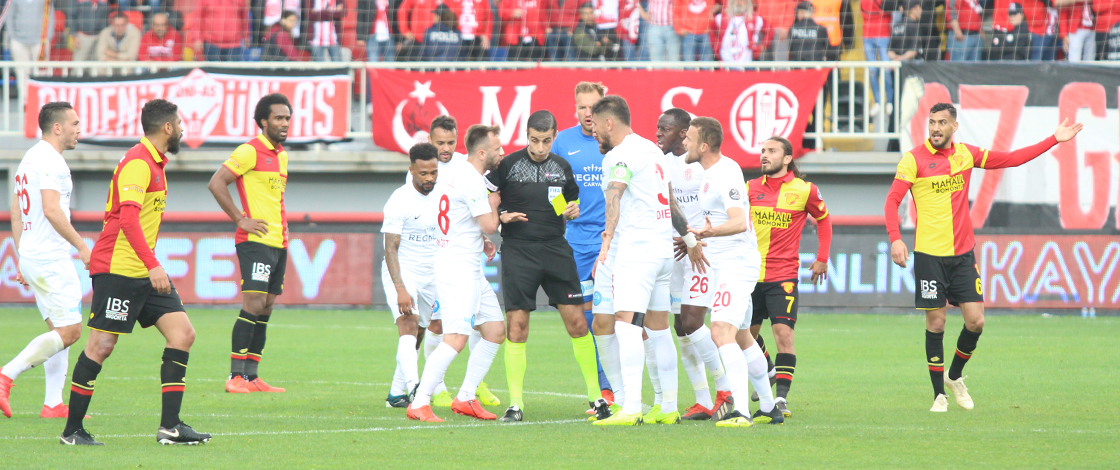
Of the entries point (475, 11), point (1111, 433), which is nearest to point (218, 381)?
point (1111, 433)

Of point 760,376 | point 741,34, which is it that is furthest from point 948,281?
point 741,34

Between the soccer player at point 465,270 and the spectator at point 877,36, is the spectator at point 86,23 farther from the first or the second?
the soccer player at point 465,270

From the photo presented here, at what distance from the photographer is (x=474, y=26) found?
19.3 m

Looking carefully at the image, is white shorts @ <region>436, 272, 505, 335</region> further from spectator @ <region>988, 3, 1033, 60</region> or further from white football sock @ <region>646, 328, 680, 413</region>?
spectator @ <region>988, 3, 1033, 60</region>

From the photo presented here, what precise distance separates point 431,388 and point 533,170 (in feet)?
5.35

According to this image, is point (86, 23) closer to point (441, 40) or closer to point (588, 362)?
point (441, 40)

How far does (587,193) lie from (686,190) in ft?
2.54

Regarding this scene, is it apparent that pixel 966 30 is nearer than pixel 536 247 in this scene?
No

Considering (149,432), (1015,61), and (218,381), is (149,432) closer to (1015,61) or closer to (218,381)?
(218,381)

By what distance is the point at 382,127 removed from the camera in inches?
722

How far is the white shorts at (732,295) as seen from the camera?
24.6ft

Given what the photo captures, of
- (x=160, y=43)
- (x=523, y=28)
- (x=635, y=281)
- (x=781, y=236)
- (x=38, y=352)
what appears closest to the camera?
(x=635, y=281)

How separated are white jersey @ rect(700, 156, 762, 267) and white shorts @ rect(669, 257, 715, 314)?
203mm

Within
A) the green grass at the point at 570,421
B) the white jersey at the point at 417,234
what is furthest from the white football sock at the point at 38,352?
the white jersey at the point at 417,234
